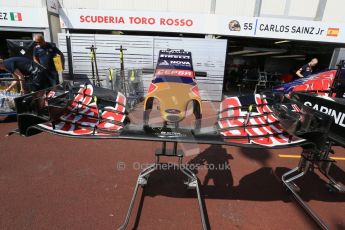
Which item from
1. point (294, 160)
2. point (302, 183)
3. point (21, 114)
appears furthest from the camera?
point (294, 160)

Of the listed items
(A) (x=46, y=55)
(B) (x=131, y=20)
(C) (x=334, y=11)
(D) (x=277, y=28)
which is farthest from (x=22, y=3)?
(C) (x=334, y=11)

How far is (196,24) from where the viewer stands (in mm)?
8234

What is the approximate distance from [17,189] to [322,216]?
12.6 ft

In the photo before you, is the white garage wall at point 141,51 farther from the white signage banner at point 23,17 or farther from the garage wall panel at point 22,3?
the garage wall panel at point 22,3

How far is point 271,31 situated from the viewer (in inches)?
325

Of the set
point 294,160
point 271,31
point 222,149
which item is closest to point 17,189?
point 222,149

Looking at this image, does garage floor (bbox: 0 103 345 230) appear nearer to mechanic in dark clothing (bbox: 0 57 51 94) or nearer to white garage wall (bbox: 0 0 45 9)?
mechanic in dark clothing (bbox: 0 57 51 94)

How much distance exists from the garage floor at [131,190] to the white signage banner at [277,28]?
5.76 m

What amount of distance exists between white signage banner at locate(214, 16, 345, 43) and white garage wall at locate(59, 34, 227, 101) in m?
0.73

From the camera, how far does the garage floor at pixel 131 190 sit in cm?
244

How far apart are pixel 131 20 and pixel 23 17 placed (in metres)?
4.05

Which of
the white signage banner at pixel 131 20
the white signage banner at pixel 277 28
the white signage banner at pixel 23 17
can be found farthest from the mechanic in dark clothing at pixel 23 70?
the white signage banner at pixel 277 28

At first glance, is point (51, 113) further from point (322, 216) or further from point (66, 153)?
point (322, 216)

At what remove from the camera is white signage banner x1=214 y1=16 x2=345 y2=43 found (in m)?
8.13
